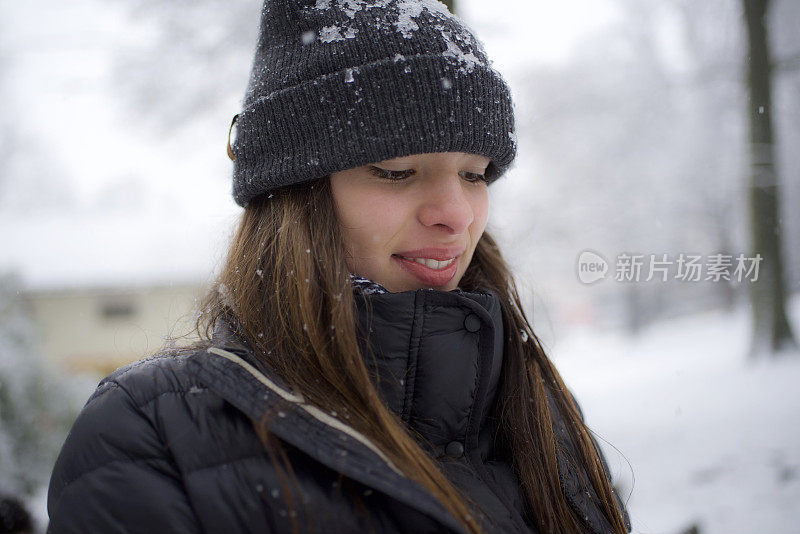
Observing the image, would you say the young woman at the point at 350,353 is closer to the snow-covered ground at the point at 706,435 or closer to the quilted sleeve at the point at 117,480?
the quilted sleeve at the point at 117,480

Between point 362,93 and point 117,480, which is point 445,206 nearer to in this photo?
point 362,93

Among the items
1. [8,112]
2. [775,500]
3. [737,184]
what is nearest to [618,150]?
[737,184]

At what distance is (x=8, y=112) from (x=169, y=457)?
6.47 metres

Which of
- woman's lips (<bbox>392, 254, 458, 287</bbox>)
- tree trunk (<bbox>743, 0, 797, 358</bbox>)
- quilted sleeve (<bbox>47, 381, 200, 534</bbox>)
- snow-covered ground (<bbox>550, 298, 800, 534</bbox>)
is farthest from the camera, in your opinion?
tree trunk (<bbox>743, 0, 797, 358</bbox>)

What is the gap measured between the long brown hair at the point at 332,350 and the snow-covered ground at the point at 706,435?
1117 mm

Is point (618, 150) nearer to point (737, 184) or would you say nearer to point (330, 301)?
point (737, 184)

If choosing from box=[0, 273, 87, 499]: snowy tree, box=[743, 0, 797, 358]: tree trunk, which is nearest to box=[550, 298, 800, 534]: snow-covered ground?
box=[743, 0, 797, 358]: tree trunk

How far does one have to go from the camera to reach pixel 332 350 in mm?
1168

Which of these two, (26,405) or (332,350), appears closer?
(332,350)

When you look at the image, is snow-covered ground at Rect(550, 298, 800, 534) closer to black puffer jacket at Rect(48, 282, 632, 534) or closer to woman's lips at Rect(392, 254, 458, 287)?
woman's lips at Rect(392, 254, 458, 287)

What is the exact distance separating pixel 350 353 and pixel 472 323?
0.31 metres

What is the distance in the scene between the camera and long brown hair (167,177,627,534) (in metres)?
1.08

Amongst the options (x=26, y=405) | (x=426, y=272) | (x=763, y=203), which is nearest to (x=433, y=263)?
(x=426, y=272)

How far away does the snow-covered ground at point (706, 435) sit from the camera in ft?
11.0
